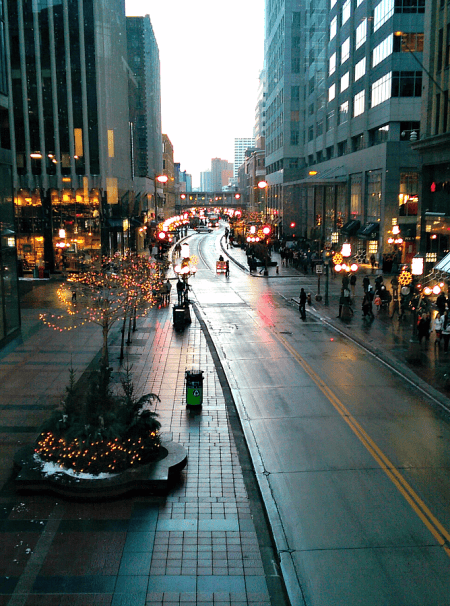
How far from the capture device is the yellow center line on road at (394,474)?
10.2 meters

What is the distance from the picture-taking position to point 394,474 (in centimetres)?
1248

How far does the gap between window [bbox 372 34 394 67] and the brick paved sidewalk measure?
4769 cm

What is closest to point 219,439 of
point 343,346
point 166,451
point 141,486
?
point 166,451

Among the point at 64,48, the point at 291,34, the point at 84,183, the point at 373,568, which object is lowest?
the point at 373,568

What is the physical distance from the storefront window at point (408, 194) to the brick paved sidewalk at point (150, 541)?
4279cm

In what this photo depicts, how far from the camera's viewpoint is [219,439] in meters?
14.3

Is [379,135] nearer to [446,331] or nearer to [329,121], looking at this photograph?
[329,121]

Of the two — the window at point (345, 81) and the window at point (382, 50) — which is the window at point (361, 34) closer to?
the window at point (382, 50)

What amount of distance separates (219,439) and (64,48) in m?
50.8

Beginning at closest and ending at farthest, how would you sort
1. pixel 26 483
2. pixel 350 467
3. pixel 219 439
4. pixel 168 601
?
1. pixel 168 601
2. pixel 26 483
3. pixel 350 467
4. pixel 219 439

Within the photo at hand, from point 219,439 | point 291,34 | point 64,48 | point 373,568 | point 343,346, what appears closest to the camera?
point 373,568

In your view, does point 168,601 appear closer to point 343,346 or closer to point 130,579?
point 130,579

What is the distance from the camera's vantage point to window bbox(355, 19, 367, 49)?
59541 mm

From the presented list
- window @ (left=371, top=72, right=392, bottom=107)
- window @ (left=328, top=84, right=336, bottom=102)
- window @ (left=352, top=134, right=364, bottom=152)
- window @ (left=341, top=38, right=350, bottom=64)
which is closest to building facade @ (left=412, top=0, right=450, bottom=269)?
window @ (left=371, top=72, right=392, bottom=107)
